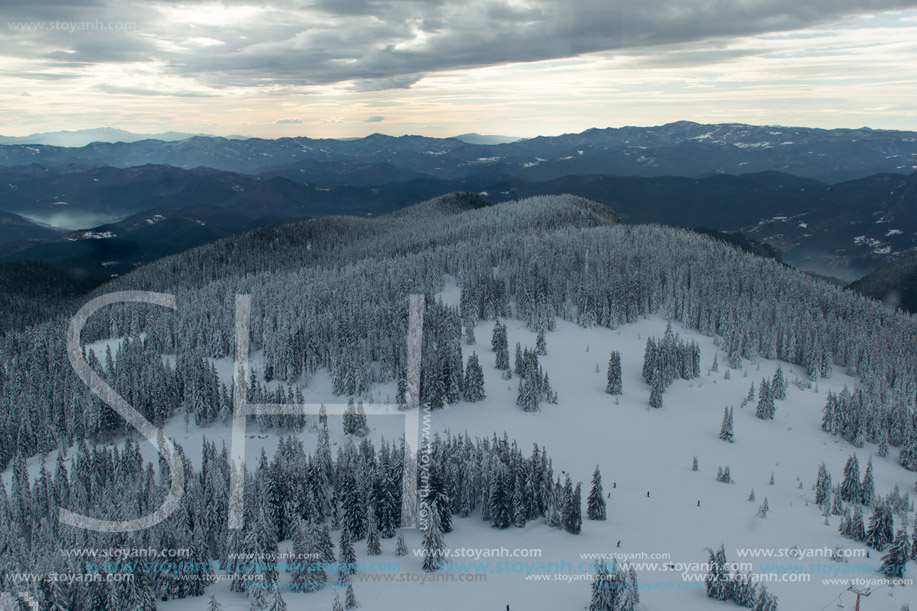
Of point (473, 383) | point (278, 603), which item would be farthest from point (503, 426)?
point (278, 603)

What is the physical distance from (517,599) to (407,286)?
10285 centimetres

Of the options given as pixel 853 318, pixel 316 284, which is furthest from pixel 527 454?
pixel 853 318

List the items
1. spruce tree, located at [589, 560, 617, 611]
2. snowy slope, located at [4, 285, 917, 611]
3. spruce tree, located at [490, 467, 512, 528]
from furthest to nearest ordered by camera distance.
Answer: spruce tree, located at [490, 467, 512, 528] < snowy slope, located at [4, 285, 917, 611] < spruce tree, located at [589, 560, 617, 611]

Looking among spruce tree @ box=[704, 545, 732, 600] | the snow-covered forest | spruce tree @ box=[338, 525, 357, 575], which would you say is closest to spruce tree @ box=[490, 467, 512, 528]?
the snow-covered forest

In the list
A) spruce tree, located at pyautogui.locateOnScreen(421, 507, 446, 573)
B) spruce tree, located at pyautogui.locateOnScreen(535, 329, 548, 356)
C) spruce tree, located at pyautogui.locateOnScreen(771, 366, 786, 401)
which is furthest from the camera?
spruce tree, located at pyautogui.locateOnScreen(535, 329, 548, 356)

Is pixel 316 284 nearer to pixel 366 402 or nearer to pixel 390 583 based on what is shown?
pixel 366 402

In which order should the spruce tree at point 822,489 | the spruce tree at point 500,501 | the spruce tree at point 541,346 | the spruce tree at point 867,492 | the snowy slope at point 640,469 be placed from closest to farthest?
1. the snowy slope at point 640,469
2. the spruce tree at point 500,501
3. the spruce tree at point 822,489
4. the spruce tree at point 867,492
5. the spruce tree at point 541,346

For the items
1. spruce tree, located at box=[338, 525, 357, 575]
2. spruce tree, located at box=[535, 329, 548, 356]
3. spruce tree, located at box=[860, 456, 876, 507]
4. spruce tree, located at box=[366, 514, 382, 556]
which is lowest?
spruce tree, located at box=[860, 456, 876, 507]

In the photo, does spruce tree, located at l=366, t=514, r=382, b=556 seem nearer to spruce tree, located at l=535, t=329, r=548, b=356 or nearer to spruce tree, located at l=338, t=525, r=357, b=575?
spruce tree, located at l=338, t=525, r=357, b=575

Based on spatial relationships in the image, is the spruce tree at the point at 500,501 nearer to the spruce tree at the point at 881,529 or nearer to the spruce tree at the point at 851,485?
the spruce tree at the point at 881,529

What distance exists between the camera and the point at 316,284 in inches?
6314

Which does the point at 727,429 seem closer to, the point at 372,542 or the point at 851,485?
the point at 851,485

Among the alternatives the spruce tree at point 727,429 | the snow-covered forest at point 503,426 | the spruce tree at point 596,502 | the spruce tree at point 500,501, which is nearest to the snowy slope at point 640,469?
the snow-covered forest at point 503,426

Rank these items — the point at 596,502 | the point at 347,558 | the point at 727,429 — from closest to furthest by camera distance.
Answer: the point at 347,558, the point at 596,502, the point at 727,429
